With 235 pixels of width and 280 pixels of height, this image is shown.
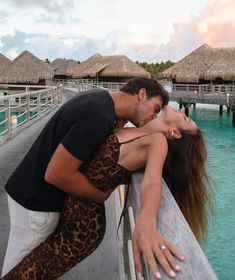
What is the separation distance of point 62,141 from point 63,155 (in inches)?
2.0

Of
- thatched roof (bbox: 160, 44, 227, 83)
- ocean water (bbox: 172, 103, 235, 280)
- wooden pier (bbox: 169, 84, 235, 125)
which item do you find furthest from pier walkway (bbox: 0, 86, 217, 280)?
thatched roof (bbox: 160, 44, 227, 83)

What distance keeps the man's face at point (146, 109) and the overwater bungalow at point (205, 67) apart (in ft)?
105

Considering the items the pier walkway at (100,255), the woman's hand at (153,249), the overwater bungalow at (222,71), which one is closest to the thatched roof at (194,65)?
the overwater bungalow at (222,71)

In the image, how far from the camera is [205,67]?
122 ft

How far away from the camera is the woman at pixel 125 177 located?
66.6 inches

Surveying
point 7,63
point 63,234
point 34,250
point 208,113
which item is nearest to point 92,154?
point 63,234

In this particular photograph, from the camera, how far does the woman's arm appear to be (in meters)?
1.10

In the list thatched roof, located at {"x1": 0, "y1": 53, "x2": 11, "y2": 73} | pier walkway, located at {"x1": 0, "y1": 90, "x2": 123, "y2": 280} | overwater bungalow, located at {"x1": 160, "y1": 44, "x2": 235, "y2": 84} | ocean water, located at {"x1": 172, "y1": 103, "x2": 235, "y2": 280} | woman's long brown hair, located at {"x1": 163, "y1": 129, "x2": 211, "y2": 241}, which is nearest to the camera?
woman's long brown hair, located at {"x1": 163, "y1": 129, "x2": 211, "y2": 241}

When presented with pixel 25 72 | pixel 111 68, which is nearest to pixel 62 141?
pixel 25 72

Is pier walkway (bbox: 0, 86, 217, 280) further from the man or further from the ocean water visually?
the ocean water

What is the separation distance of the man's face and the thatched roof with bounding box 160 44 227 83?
114 feet

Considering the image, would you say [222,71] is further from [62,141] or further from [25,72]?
[62,141]

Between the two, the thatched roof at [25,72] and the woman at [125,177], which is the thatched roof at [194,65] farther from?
the woman at [125,177]

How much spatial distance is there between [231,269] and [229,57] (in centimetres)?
3107
